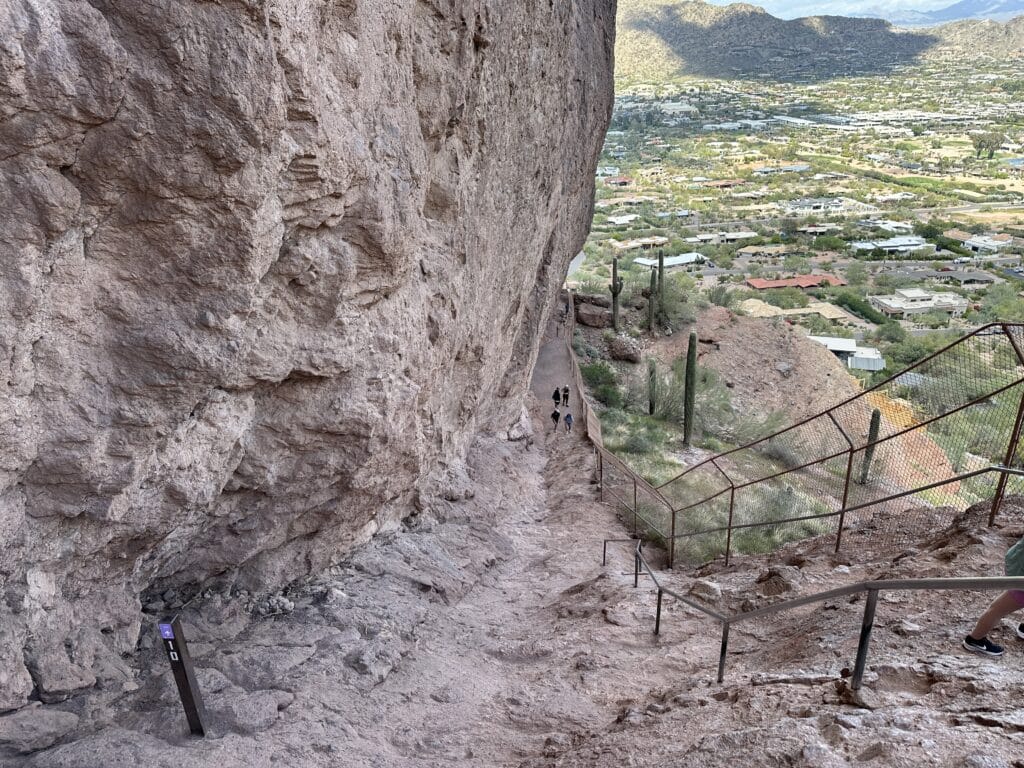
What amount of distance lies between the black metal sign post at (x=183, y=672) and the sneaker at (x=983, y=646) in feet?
15.8

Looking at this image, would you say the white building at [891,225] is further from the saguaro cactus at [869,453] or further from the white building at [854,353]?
the saguaro cactus at [869,453]

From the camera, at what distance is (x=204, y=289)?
16.2 feet

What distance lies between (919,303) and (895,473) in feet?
112

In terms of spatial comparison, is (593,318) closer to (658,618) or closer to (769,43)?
(658,618)

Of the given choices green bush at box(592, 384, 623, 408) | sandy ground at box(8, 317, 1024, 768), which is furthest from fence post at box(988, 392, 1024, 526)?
green bush at box(592, 384, 623, 408)

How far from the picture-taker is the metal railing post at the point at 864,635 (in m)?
4.04

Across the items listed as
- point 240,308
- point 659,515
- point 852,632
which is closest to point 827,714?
point 852,632

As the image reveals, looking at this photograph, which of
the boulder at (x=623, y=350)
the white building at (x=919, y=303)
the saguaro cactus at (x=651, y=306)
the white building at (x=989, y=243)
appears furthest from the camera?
the white building at (x=989, y=243)

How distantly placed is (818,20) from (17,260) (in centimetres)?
17272

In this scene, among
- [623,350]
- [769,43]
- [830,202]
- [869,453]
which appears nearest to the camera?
[869,453]

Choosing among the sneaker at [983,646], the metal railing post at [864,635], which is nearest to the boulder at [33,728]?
the metal railing post at [864,635]

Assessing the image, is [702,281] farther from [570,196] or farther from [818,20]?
[818,20]

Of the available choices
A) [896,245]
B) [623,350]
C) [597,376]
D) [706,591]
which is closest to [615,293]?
[623,350]

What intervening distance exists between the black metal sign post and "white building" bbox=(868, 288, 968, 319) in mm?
41402
